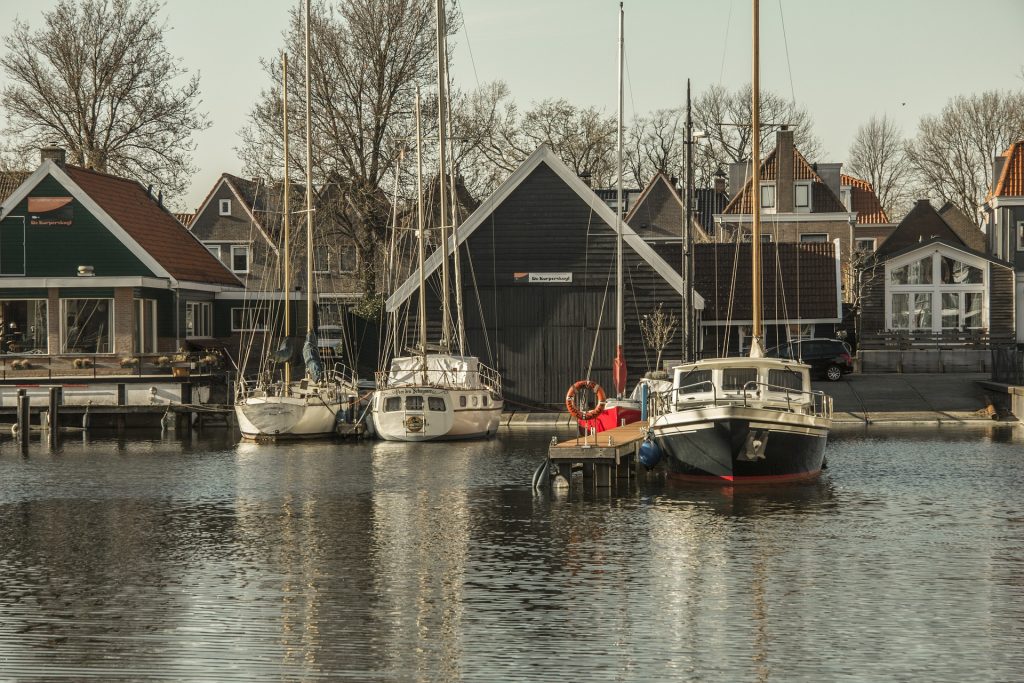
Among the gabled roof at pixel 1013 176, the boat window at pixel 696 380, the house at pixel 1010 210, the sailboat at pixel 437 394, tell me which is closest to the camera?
the boat window at pixel 696 380

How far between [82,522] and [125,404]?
73.2ft

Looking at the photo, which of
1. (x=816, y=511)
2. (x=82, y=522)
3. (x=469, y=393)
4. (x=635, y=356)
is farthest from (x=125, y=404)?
(x=816, y=511)

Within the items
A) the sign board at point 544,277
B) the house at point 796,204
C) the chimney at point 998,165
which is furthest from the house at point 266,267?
the chimney at point 998,165

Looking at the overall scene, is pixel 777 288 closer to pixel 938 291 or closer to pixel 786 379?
pixel 938 291

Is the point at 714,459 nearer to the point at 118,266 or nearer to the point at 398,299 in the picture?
the point at 398,299

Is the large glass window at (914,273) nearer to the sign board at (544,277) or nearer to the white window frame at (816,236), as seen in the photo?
the white window frame at (816,236)

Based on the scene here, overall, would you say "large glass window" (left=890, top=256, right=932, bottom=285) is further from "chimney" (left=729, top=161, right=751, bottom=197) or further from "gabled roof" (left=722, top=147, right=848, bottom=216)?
"chimney" (left=729, top=161, right=751, bottom=197)

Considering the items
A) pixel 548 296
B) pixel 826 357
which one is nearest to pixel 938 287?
pixel 826 357

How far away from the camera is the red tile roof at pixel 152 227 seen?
166ft

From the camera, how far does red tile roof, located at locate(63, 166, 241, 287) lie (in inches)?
1991

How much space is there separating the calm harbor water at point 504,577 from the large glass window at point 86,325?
55.9ft

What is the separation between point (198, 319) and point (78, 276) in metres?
6.86

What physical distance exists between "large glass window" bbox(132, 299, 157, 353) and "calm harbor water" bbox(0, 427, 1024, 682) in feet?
57.1

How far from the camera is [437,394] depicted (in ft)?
128
